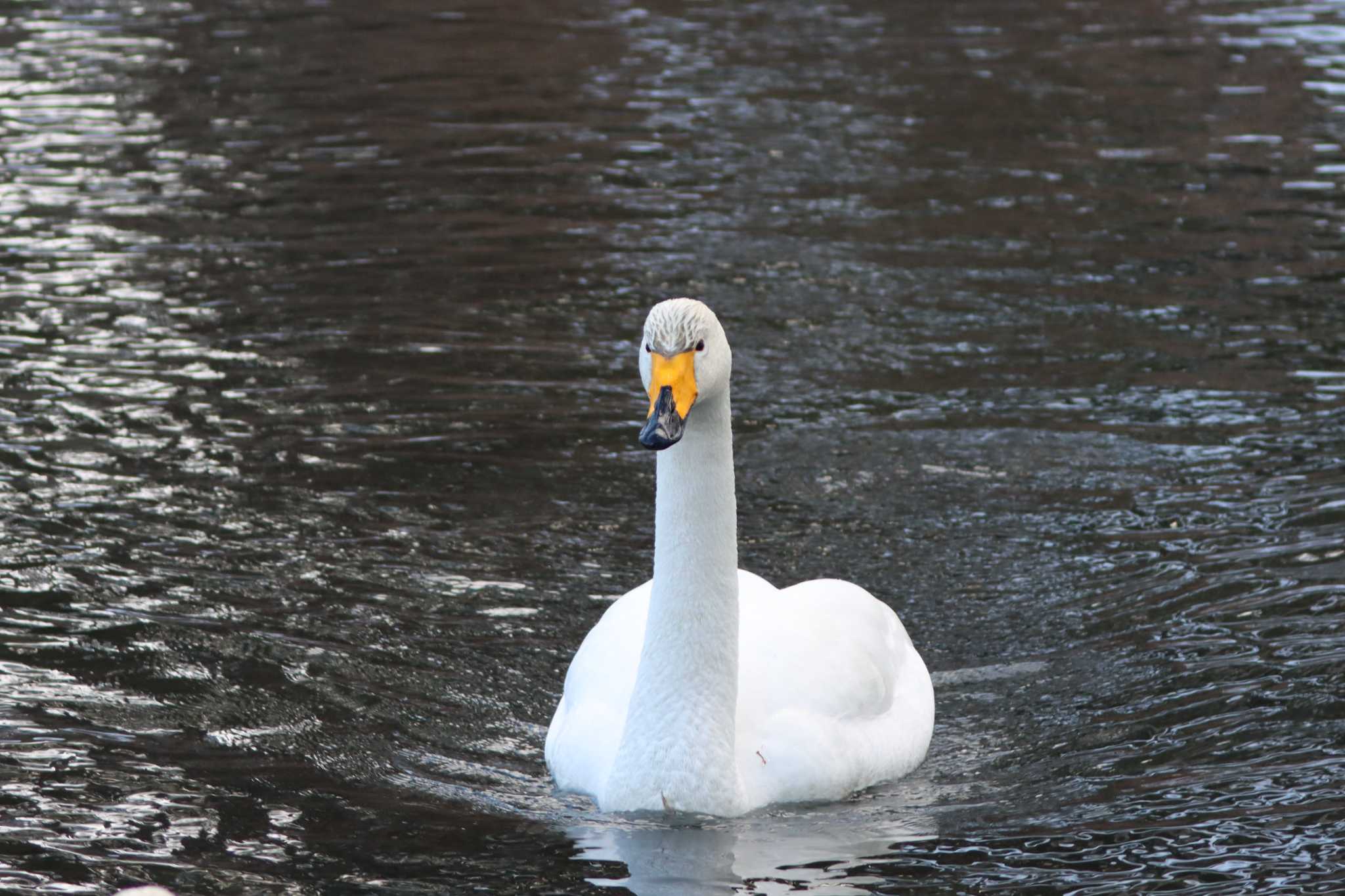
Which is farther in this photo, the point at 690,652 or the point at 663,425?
the point at 690,652

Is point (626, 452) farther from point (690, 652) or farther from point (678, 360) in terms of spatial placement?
point (678, 360)

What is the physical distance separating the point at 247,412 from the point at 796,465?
11.2 ft

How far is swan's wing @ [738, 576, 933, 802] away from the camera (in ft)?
22.7

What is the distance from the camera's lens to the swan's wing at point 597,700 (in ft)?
22.9

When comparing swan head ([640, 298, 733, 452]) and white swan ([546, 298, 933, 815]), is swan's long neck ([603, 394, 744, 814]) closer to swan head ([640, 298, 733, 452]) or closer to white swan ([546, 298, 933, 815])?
white swan ([546, 298, 933, 815])

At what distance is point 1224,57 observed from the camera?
23266mm

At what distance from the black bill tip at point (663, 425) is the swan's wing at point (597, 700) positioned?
1.17m

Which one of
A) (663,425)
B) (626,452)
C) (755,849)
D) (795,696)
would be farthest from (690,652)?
(626,452)

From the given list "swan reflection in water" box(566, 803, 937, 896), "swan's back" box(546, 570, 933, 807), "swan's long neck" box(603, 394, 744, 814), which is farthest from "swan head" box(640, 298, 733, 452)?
"swan reflection in water" box(566, 803, 937, 896)

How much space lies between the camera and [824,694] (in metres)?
7.14

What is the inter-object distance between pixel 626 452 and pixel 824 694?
4.05 m

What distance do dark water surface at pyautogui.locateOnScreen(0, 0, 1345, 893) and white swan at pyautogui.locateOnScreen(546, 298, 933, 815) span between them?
172mm

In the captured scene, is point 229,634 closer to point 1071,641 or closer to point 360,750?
point 360,750

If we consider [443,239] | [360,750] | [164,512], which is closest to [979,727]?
[360,750]
